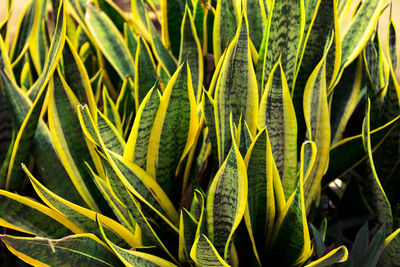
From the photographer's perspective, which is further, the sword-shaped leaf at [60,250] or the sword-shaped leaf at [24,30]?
the sword-shaped leaf at [24,30]

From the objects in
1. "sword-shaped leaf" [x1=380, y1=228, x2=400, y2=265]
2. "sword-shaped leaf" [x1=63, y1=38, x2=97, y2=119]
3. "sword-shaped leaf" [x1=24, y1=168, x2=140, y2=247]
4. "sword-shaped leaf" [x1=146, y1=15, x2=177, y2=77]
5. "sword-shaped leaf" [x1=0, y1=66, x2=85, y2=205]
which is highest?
"sword-shaped leaf" [x1=146, y1=15, x2=177, y2=77]

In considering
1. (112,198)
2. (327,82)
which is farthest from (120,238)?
(327,82)

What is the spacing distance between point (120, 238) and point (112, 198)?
44 mm

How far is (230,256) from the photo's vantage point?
0.49 meters

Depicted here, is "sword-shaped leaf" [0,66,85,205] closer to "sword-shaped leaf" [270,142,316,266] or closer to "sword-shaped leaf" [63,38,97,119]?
"sword-shaped leaf" [63,38,97,119]

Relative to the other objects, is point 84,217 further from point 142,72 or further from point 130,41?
point 130,41

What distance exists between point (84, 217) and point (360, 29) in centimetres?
40

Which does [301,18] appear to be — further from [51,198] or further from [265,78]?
[51,198]

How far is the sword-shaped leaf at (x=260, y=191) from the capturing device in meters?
0.44

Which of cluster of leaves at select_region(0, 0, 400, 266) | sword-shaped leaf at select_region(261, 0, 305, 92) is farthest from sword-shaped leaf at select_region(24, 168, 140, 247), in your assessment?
sword-shaped leaf at select_region(261, 0, 305, 92)

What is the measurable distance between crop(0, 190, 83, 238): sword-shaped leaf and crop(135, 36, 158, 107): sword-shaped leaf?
0.18 metres

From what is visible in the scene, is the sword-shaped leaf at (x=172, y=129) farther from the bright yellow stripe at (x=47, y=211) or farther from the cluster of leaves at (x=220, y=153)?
the bright yellow stripe at (x=47, y=211)

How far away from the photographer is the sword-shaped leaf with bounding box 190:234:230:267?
15.9 inches

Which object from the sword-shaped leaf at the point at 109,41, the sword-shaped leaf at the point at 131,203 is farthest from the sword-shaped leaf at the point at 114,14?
the sword-shaped leaf at the point at 131,203
